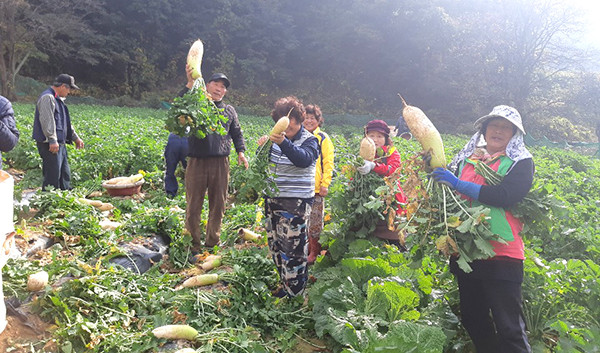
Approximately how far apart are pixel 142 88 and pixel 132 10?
7344 mm

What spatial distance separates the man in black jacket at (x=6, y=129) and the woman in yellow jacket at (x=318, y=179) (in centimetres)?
296

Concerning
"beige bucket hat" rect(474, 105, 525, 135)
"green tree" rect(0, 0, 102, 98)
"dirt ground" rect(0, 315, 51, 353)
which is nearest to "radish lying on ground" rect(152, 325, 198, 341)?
"dirt ground" rect(0, 315, 51, 353)

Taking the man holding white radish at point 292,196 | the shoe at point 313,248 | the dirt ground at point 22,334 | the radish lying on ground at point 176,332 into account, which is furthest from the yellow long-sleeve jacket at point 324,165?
the dirt ground at point 22,334

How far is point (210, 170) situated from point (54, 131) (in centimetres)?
262

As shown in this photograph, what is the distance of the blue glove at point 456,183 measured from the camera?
8.72ft

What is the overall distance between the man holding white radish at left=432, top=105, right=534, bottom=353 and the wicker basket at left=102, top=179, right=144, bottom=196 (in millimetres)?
5799

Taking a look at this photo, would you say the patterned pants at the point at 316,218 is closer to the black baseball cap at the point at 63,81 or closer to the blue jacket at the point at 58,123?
the blue jacket at the point at 58,123

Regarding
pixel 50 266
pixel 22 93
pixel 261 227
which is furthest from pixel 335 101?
pixel 50 266

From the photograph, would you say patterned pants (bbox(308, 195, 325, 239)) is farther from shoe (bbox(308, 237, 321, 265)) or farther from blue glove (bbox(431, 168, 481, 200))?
blue glove (bbox(431, 168, 481, 200))

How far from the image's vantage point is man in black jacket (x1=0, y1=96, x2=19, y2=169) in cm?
360

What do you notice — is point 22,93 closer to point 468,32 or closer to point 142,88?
point 142,88

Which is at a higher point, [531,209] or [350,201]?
[531,209]

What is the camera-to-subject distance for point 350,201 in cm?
467

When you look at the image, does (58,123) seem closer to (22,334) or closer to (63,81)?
(63,81)
